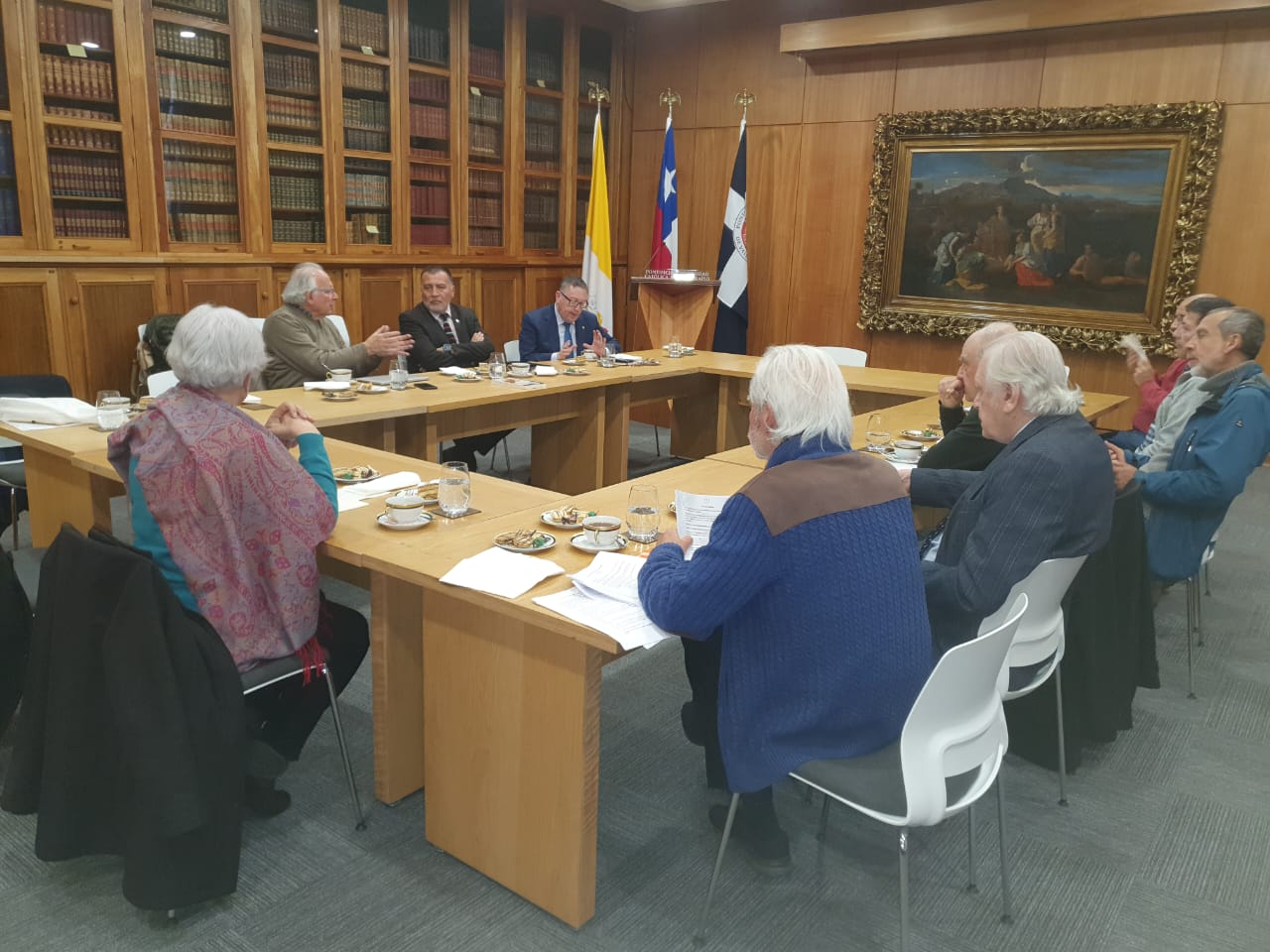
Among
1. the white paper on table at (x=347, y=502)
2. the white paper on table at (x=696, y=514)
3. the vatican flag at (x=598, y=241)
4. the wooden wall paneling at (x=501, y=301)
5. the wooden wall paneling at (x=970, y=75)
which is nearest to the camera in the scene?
the white paper on table at (x=696, y=514)

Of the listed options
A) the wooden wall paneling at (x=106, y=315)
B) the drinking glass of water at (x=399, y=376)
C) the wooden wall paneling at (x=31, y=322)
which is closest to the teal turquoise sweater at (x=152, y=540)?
the drinking glass of water at (x=399, y=376)

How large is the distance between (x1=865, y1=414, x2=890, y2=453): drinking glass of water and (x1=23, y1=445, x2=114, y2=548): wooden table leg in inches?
98.7

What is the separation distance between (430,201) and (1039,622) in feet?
19.4

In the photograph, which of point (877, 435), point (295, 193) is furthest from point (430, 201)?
point (877, 435)

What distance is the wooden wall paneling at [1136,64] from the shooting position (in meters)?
5.72

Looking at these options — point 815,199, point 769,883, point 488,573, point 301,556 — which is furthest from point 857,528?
point 815,199

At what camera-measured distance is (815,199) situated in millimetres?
7309

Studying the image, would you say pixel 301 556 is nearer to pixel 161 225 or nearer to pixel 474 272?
pixel 161 225

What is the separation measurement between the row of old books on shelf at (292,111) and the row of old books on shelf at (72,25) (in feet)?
3.09

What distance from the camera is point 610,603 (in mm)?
1822

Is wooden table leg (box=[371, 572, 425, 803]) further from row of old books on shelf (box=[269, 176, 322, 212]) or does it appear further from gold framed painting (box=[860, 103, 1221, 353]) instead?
gold framed painting (box=[860, 103, 1221, 353])

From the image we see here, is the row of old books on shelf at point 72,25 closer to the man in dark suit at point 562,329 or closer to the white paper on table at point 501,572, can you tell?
the man in dark suit at point 562,329

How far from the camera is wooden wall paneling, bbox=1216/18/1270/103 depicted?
5535 mm

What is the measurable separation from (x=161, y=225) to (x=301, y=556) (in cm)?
441
